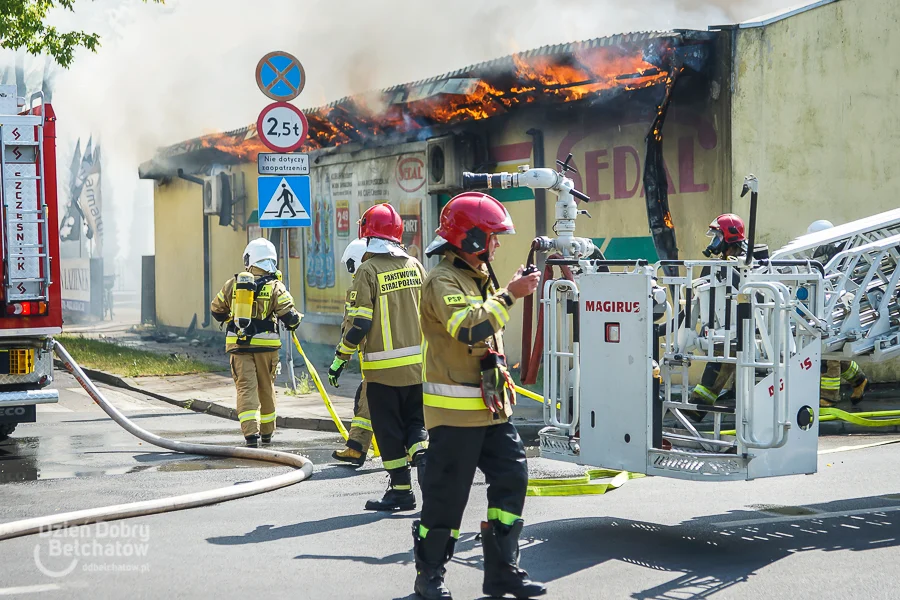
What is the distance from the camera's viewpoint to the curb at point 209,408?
10.3 m

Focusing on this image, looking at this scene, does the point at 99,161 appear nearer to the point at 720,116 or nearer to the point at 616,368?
the point at 720,116

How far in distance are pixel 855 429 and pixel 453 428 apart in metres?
5.78

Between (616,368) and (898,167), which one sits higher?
(898,167)

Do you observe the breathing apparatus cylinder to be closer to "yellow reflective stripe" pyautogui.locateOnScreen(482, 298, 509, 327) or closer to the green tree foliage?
"yellow reflective stripe" pyautogui.locateOnScreen(482, 298, 509, 327)

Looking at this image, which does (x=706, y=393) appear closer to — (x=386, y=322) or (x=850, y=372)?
(x=850, y=372)

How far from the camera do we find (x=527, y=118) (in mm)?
13039

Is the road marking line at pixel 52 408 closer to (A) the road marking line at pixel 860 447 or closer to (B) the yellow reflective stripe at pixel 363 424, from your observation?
(B) the yellow reflective stripe at pixel 363 424

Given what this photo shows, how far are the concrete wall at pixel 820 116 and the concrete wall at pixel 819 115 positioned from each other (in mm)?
10

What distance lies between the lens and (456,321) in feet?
14.9

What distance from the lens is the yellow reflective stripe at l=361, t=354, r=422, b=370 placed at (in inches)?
260

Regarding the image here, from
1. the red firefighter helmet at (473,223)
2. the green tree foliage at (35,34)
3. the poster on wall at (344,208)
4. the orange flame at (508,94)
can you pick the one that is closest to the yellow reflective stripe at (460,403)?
the red firefighter helmet at (473,223)

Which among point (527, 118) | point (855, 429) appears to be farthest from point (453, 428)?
point (527, 118)

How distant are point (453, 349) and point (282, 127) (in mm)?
7300

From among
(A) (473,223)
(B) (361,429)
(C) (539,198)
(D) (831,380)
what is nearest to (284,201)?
(C) (539,198)
